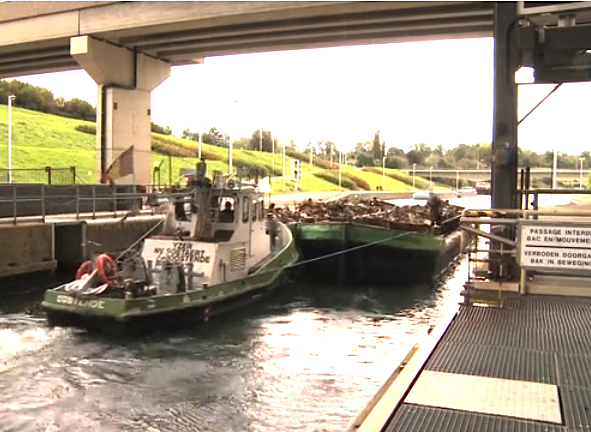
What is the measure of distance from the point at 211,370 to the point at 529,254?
6471 millimetres

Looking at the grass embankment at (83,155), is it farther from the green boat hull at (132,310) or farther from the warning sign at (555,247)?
the warning sign at (555,247)

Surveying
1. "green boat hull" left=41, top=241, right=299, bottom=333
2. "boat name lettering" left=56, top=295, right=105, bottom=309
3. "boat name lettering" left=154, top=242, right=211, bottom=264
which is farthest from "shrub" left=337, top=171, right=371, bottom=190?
"boat name lettering" left=56, top=295, right=105, bottom=309

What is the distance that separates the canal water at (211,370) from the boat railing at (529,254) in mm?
2834

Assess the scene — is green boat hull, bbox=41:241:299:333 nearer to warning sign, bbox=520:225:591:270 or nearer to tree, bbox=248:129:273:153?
warning sign, bbox=520:225:591:270

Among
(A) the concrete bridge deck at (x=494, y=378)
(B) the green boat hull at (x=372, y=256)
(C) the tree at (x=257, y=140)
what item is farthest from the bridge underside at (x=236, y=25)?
(C) the tree at (x=257, y=140)

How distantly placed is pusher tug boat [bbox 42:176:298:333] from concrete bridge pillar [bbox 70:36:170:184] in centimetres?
1769

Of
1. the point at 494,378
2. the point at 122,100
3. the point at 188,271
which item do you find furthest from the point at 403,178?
the point at 494,378

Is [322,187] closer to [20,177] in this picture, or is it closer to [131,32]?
[20,177]

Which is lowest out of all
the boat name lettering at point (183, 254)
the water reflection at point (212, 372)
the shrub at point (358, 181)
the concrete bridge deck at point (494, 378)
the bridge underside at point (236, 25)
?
the water reflection at point (212, 372)

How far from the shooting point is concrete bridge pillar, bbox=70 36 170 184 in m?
33.7

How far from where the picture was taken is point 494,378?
18.7ft

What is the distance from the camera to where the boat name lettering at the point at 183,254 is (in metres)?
16.3

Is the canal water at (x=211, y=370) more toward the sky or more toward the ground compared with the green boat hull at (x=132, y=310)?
more toward the ground

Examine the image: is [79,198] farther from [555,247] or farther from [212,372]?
[555,247]
